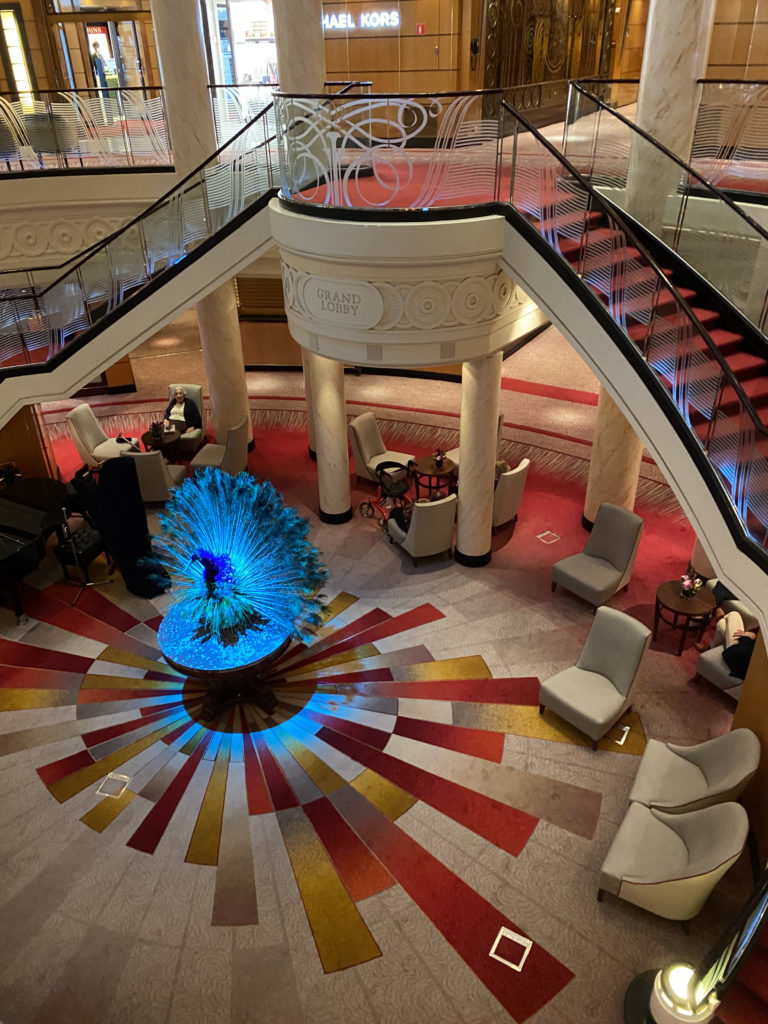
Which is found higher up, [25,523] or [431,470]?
[25,523]

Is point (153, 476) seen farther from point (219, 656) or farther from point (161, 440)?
point (219, 656)

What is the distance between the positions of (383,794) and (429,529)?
3221mm

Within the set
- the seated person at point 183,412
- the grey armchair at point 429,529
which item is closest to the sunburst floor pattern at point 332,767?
the grey armchair at point 429,529

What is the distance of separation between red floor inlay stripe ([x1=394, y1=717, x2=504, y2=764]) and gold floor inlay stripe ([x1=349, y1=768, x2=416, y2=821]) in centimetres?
52

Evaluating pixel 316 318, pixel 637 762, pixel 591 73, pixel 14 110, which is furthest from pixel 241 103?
pixel 591 73

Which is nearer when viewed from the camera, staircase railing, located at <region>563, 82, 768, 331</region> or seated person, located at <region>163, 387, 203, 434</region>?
staircase railing, located at <region>563, 82, 768, 331</region>

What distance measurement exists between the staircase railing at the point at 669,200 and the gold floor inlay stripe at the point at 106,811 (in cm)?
645

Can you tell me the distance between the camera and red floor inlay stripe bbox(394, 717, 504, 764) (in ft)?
20.8

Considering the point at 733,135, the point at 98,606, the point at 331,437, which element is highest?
the point at 733,135

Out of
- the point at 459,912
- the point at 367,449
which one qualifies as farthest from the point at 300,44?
the point at 459,912

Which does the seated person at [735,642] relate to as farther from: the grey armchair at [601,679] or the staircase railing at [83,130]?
the staircase railing at [83,130]

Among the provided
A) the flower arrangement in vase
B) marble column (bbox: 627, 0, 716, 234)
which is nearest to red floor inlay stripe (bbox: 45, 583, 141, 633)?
the flower arrangement in vase

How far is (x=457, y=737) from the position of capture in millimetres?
6461

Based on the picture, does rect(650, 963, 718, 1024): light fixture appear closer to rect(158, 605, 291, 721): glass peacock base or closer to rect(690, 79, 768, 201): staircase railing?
rect(158, 605, 291, 721): glass peacock base
